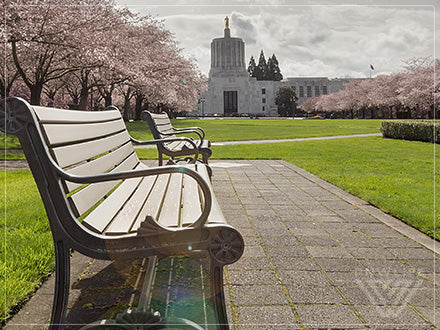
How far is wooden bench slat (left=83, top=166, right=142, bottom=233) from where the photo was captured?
6.45ft

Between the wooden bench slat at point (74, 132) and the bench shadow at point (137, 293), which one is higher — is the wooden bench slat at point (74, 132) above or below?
above

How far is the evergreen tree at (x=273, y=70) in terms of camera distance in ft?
409

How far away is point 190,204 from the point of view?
2326mm

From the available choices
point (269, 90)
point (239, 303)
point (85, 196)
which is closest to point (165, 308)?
point (239, 303)

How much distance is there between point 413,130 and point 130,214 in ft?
63.7

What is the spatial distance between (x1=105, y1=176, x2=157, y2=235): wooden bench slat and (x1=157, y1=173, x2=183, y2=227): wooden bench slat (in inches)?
5.5

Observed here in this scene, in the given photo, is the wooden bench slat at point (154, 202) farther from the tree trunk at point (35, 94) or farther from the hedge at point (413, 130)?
the tree trunk at point (35, 94)

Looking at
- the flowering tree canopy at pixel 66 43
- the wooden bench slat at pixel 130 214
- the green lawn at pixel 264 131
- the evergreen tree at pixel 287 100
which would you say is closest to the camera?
the wooden bench slat at pixel 130 214

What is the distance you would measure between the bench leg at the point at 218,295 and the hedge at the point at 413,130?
17.1 m

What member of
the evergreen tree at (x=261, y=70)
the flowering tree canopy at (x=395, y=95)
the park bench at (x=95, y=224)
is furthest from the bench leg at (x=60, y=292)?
the evergreen tree at (x=261, y=70)

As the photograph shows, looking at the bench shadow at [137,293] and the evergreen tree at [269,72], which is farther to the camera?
the evergreen tree at [269,72]

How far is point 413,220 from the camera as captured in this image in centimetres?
439

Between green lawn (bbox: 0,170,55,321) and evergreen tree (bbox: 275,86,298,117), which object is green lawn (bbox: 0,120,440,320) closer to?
green lawn (bbox: 0,170,55,321)

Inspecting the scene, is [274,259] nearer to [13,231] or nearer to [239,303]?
[239,303]
